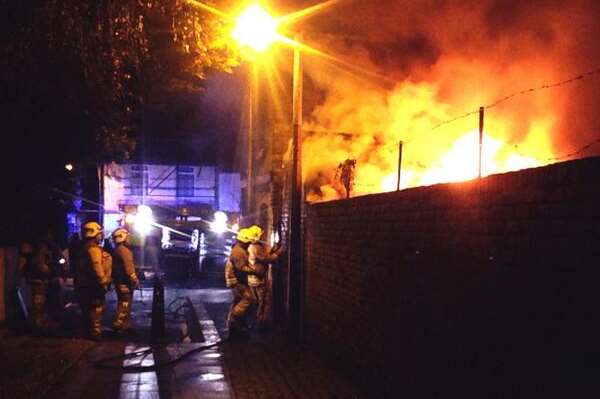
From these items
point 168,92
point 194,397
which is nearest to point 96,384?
point 194,397

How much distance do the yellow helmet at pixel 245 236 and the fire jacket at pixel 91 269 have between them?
2.58 metres

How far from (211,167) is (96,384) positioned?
2969cm

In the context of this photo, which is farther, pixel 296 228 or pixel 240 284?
pixel 240 284

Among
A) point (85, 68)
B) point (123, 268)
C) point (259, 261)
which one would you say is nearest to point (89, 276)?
point (123, 268)

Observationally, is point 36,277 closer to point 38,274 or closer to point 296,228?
point 38,274

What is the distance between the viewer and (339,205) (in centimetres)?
850

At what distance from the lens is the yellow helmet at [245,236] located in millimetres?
10664

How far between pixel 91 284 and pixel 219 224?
47.8ft

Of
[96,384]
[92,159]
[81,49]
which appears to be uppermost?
[81,49]

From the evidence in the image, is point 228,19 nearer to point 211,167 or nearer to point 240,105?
point 240,105

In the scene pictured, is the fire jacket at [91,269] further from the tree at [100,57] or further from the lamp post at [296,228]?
the lamp post at [296,228]

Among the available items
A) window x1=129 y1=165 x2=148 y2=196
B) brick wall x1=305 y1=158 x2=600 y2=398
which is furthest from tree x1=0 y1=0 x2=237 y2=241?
window x1=129 y1=165 x2=148 y2=196

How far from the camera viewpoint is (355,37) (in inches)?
546

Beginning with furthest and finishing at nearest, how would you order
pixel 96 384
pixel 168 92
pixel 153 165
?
1. pixel 153 165
2. pixel 168 92
3. pixel 96 384
